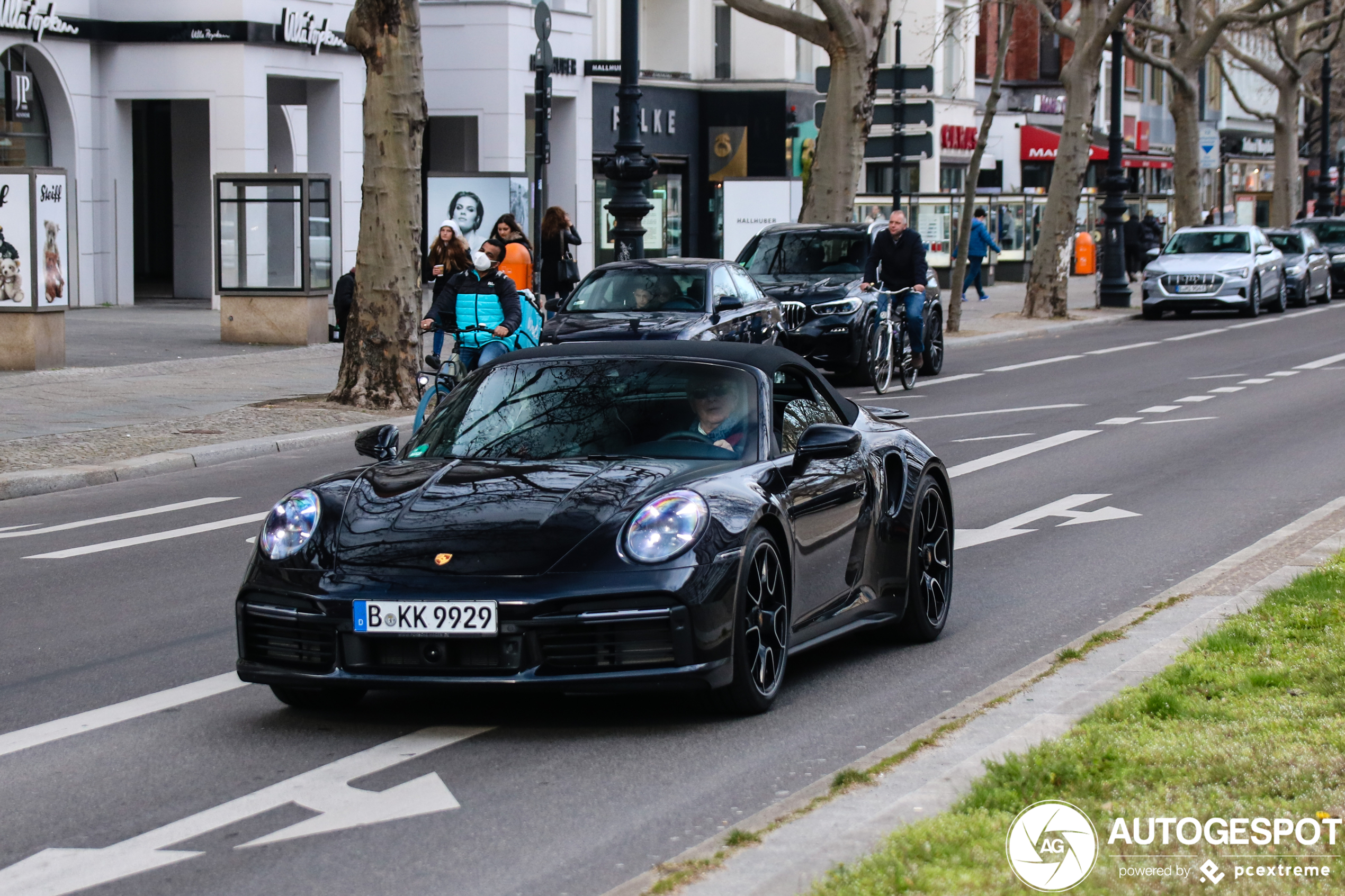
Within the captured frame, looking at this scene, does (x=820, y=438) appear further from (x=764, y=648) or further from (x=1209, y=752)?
(x=1209, y=752)

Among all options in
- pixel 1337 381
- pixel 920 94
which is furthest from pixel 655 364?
pixel 920 94

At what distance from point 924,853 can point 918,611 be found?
3.53 m

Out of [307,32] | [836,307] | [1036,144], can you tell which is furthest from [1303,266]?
[1036,144]

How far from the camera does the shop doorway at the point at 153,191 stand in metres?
38.4

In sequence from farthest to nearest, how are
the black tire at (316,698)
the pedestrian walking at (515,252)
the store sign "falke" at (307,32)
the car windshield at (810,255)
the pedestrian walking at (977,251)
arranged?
the pedestrian walking at (977,251)
the store sign "falke" at (307,32)
the car windshield at (810,255)
the pedestrian walking at (515,252)
the black tire at (316,698)

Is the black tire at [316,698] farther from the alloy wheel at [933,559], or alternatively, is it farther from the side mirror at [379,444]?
the alloy wheel at [933,559]

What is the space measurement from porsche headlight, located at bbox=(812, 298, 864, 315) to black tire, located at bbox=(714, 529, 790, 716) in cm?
1513

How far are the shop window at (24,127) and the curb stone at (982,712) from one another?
1023 inches

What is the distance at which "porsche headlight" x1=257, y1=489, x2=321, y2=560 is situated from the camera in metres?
6.62

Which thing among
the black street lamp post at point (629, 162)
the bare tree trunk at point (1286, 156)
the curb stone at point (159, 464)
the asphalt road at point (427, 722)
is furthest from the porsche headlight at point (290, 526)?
the bare tree trunk at point (1286, 156)

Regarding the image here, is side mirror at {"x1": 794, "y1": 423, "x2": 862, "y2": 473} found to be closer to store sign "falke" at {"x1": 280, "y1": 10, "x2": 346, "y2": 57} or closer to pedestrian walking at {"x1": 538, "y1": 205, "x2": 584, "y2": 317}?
pedestrian walking at {"x1": 538, "y1": 205, "x2": 584, "y2": 317}

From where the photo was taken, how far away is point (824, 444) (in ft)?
23.6

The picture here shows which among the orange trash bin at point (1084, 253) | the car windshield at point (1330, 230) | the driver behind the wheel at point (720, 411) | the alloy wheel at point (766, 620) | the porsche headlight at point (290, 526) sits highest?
the car windshield at point (1330, 230)

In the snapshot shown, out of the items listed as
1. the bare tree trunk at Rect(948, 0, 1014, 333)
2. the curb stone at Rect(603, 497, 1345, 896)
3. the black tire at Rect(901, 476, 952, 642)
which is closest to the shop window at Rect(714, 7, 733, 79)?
the bare tree trunk at Rect(948, 0, 1014, 333)
